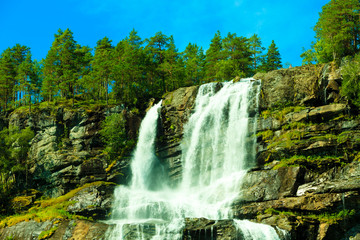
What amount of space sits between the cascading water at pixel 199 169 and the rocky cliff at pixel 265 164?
1.02m

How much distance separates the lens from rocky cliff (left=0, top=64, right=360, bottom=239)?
20250 mm

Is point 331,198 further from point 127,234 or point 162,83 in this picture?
point 162,83

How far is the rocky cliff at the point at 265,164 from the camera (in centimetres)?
2025

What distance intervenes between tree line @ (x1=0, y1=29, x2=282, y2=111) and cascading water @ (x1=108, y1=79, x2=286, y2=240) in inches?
322

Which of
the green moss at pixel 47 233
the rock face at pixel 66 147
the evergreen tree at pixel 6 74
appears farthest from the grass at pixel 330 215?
the evergreen tree at pixel 6 74

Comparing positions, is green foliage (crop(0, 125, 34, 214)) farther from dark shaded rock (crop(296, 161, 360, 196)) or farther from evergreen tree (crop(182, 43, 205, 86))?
dark shaded rock (crop(296, 161, 360, 196))

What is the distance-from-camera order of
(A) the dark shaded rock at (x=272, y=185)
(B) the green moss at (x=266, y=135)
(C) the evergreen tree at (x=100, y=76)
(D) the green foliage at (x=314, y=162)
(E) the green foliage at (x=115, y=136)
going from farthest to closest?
(C) the evergreen tree at (x=100, y=76)
(E) the green foliage at (x=115, y=136)
(B) the green moss at (x=266, y=135)
(D) the green foliage at (x=314, y=162)
(A) the dark shaded rock at (x=272, y=185)

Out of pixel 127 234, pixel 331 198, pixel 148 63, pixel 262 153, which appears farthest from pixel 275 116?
pixel 148 63

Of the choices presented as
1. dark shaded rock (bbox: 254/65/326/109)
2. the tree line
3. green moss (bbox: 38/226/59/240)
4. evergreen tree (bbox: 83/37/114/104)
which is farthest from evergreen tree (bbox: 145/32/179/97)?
green moss (bbox: 38/226/59/240)

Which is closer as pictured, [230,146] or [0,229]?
[0,229]

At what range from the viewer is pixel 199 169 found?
30922mm

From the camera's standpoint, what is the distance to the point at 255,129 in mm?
29062

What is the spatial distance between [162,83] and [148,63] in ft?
13.5

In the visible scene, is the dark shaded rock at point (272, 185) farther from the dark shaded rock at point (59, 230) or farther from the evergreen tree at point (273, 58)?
the evergreen tree at point (273, 58)
